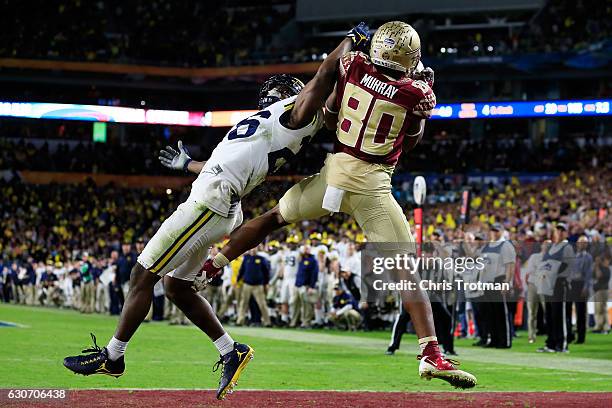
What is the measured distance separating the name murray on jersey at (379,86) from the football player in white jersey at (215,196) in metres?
0.23

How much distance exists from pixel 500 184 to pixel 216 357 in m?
24.7

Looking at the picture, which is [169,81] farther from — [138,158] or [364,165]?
[364,165]

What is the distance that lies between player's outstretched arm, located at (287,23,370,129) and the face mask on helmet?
17.4 inches

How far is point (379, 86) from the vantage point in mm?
7133

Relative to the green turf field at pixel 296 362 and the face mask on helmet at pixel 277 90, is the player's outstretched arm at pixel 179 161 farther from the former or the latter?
the green turf field at pixel 296 362

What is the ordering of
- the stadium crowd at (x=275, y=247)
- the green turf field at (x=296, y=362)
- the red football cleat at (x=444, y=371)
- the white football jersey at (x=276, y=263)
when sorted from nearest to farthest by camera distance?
1. the red football cleat at (x=444, y=371)
2. the green turf field at (x=296, y=362)
3. the stadium crowd at (x=275, y=247)
4. the white football jersey at (x=276, y=263)

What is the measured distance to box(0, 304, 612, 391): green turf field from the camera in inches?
415

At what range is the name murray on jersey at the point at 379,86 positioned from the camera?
7.12 m

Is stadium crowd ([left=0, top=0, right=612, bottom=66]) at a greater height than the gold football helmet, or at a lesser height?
greater

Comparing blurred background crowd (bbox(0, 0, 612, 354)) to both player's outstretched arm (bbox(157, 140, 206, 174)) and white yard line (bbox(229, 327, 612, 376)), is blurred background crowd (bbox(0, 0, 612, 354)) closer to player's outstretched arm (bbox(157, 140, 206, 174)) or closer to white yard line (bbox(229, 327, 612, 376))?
white yard line (bbox(229, 327, 612, 376))

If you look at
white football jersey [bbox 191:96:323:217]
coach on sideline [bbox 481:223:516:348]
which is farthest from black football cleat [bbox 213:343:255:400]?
coach on sideline [bbox 481:223:516:348]

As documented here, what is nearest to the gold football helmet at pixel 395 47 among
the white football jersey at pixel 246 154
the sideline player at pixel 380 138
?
the sideline player at pixel 380 138

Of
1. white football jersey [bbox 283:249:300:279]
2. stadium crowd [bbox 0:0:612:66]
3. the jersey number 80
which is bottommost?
white football jersey [bbox 283:249:300:279]

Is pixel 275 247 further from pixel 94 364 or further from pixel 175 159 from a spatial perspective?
pixel 94 364
